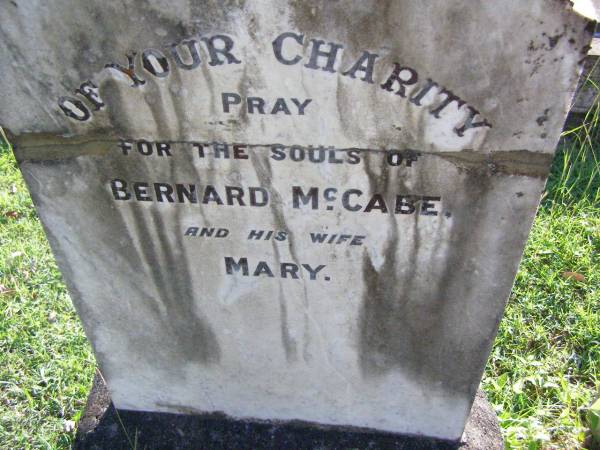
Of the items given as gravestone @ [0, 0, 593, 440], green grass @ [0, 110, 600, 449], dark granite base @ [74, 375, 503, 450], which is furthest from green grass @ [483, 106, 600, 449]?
gravestone @ [0, 0, 593, 440]

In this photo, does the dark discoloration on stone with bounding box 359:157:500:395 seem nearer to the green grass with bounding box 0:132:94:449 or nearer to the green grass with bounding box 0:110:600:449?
the green grass with bounding box 0:110:600:449

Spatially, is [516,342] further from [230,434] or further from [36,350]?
[36,350]

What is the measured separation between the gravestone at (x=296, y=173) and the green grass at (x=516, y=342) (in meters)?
0.52

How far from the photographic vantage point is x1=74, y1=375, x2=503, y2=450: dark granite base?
209 centimetres

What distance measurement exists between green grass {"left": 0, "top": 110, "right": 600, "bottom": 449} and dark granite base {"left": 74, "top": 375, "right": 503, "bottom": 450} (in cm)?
15

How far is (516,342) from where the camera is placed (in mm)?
2611

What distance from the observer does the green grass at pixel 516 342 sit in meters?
2.26

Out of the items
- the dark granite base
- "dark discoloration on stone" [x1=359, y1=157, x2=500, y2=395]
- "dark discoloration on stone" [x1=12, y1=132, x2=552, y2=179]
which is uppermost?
"dark discoloration on stone" [x1=12, y1=132, x2=552, y2=179]

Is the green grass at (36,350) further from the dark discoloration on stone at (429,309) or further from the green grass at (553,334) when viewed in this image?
the green grass at (553,334)

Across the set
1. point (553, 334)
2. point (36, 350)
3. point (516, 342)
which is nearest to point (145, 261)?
point (36, 350)

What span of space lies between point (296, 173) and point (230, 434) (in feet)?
4.25

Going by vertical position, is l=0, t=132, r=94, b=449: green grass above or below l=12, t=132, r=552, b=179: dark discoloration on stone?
below

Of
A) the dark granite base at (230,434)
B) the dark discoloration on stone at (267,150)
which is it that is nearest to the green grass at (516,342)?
the dark granite base at (230,434)

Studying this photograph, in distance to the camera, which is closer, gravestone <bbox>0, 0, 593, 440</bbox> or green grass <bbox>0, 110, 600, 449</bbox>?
gravestone <bbox>0, 0, 593, 440</bbox>
